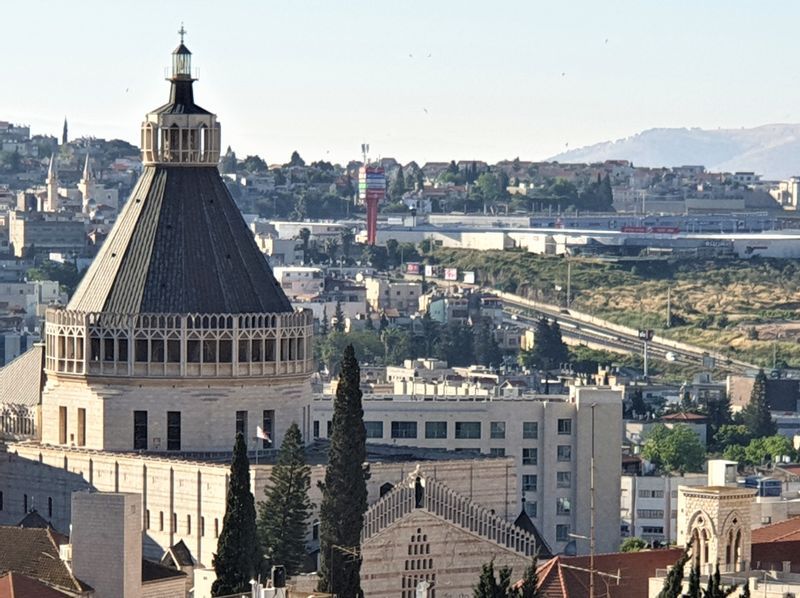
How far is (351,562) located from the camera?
84750mm

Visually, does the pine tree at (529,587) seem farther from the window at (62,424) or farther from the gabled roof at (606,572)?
the window at (62,424)

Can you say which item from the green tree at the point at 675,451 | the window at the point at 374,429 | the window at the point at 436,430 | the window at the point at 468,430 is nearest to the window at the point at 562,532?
the window at the point at 468,430

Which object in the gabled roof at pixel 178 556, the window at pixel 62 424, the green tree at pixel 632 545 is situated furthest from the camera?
the green tree at pixel 632 545

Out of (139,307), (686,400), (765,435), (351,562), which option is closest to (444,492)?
(351,562)

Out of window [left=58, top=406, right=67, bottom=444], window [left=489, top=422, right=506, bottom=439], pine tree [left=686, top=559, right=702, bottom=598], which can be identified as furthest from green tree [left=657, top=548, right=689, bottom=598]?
window [left=489, top=422, right=506, bottom=439]

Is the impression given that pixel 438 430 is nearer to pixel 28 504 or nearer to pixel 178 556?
pixel 28 504

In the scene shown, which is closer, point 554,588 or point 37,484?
point 554,588

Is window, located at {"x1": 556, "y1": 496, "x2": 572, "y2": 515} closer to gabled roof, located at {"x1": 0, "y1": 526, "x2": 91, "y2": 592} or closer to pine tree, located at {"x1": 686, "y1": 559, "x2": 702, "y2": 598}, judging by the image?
gabled roof, located at {"x1": 0, "y1": 526, "x2": 91, "y2": 592}

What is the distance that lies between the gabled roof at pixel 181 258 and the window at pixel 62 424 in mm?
2734

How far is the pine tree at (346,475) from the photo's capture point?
286 feet

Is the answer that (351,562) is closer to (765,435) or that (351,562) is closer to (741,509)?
(741,509)

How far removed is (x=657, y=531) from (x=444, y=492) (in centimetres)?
4028

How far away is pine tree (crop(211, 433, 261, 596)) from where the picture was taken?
81.8 m

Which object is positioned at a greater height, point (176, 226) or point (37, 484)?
point (176, 226)
